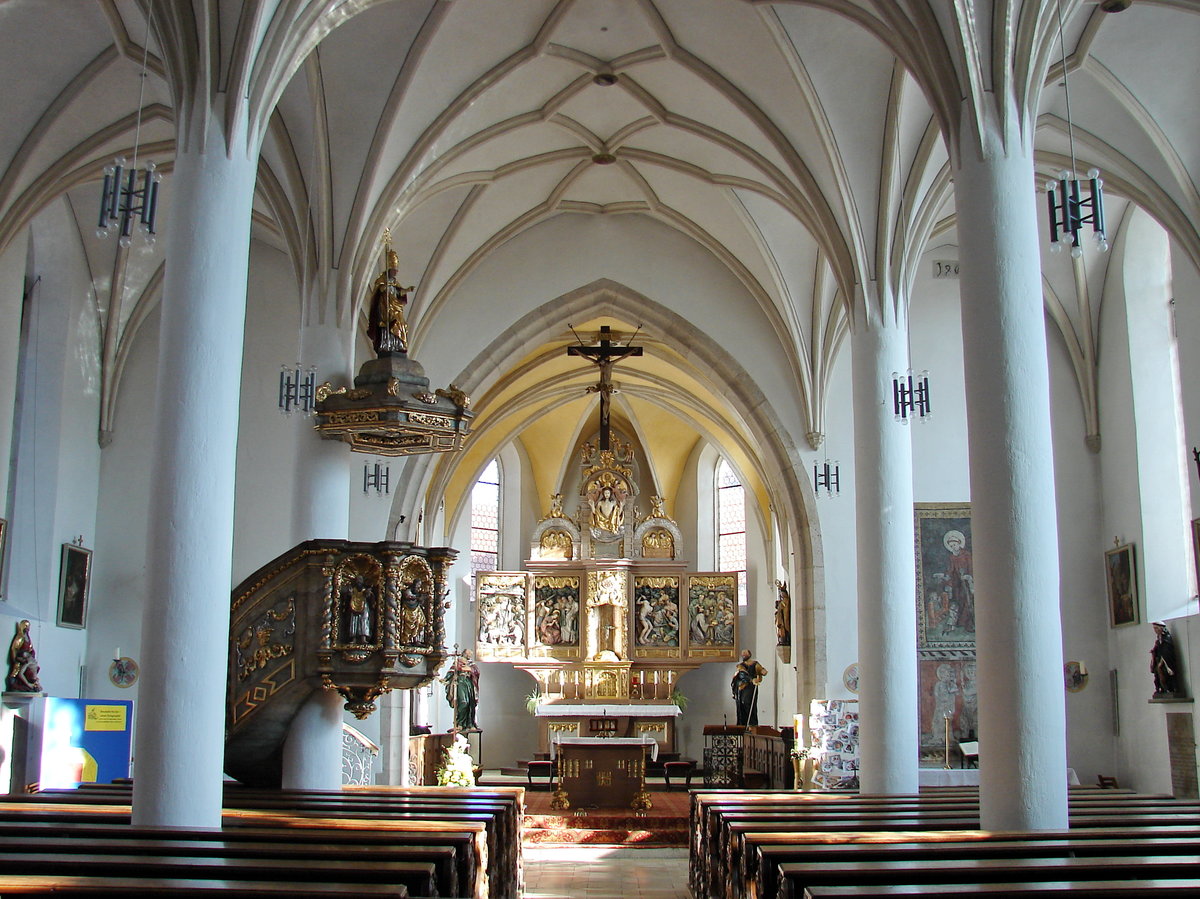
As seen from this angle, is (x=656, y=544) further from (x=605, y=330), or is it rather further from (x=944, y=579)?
(x=944, y=579)

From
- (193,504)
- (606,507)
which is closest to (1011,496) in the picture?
(193,504)

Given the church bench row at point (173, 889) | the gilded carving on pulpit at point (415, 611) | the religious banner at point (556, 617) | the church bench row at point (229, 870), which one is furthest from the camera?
the religious banner at point (556, 617)

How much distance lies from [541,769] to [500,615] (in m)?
4.54

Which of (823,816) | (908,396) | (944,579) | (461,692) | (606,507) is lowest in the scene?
(823,816)

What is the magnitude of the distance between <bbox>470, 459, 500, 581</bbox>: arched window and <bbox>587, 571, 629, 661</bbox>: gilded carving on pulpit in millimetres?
3343

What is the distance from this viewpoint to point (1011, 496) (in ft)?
27.7

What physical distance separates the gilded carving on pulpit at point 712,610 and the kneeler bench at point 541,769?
4.97 m

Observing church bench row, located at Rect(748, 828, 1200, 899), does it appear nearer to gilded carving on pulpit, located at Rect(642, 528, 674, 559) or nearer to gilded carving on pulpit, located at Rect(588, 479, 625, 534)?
gilded carving on pulpit, located at Rect(588, 479, 625, 534)

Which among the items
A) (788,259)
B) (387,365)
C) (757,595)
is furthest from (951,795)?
(757,595)

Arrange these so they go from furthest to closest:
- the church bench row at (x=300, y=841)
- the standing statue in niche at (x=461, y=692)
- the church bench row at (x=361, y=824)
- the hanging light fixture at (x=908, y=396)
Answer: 1. the standing statue in niche at (x=461, y=692)
2. the hanging light fixture at (x=908, y=396)
3. the church bench row at (x=361, y=824)
4. the church bench row at (x=300, y=841)

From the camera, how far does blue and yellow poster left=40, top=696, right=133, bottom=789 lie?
47.6 ft

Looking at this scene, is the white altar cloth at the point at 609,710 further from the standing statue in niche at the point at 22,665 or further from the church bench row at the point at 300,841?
the church bench row at the point at 300,841

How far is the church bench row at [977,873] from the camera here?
545 cm

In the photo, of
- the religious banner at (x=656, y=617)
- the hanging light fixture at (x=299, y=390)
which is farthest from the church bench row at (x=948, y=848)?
the religious banner at (x=656, y=617)
